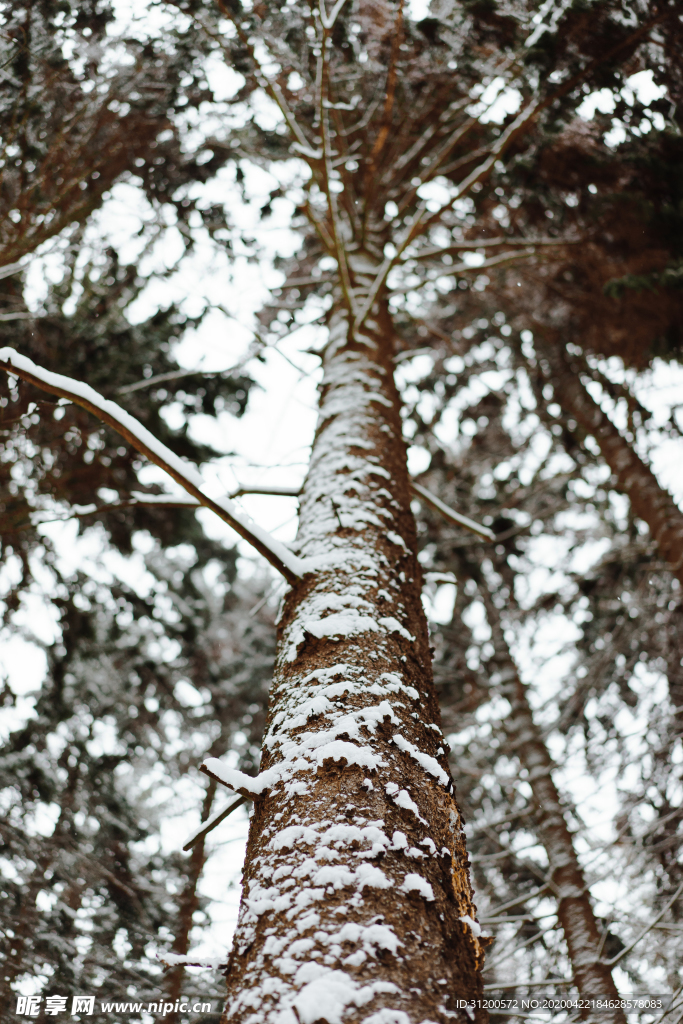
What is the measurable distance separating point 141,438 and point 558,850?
445 cm

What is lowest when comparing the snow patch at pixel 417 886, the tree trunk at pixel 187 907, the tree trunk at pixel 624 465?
the snow patch at pixel 417 886

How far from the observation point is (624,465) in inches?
217

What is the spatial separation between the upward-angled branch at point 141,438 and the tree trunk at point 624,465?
4.27 metres

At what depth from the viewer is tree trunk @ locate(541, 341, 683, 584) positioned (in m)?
4.98

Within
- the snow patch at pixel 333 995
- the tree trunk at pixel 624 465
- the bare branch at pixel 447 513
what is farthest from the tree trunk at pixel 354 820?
the tree trunk at pixel 624 465

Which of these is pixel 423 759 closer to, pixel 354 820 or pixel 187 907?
pixel 354 820

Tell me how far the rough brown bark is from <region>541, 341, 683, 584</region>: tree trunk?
5.79ft

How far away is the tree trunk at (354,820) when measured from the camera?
3.21 feet

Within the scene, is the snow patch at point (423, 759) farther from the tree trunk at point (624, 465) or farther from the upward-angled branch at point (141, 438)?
the tree trunk at point (624, 465)

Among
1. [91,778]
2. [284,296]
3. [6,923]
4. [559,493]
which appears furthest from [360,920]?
[91,778]

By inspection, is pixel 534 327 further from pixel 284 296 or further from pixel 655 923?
pixel 655 923

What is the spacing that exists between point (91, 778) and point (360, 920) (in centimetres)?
739

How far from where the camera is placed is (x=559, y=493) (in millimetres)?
6891

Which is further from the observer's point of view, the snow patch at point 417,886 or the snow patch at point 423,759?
the snow patch at point 423,759
